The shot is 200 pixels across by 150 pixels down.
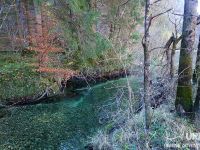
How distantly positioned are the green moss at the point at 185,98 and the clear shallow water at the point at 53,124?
1843mm

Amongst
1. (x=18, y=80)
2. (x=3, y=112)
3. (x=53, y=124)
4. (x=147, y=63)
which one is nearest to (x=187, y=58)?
(x=147, y=63)

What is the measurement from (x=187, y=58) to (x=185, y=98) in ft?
3.60

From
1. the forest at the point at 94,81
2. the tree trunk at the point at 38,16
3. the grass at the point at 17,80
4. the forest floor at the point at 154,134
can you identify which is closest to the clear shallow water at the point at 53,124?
the forest at the point at 94,81

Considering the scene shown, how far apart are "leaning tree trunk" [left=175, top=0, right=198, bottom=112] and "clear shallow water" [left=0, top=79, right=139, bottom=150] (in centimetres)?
186

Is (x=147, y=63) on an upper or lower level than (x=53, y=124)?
upper

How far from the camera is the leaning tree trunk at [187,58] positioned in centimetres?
737

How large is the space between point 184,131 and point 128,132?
4.24 ft

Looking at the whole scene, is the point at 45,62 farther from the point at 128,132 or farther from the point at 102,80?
the point at 128,132

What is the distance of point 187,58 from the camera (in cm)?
765

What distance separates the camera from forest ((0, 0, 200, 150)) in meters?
6.78

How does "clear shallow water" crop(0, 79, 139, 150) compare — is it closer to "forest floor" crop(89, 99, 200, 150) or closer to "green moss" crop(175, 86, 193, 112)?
"forest floor" crop(89, 99, 200, 150)

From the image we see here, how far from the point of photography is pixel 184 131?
6297mm

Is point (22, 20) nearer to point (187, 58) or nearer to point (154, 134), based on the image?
point (187, 58)

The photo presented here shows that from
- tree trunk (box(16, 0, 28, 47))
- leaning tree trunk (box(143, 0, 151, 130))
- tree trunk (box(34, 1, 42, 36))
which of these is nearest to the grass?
tree trunk (box(34, 1, 42, 36))
